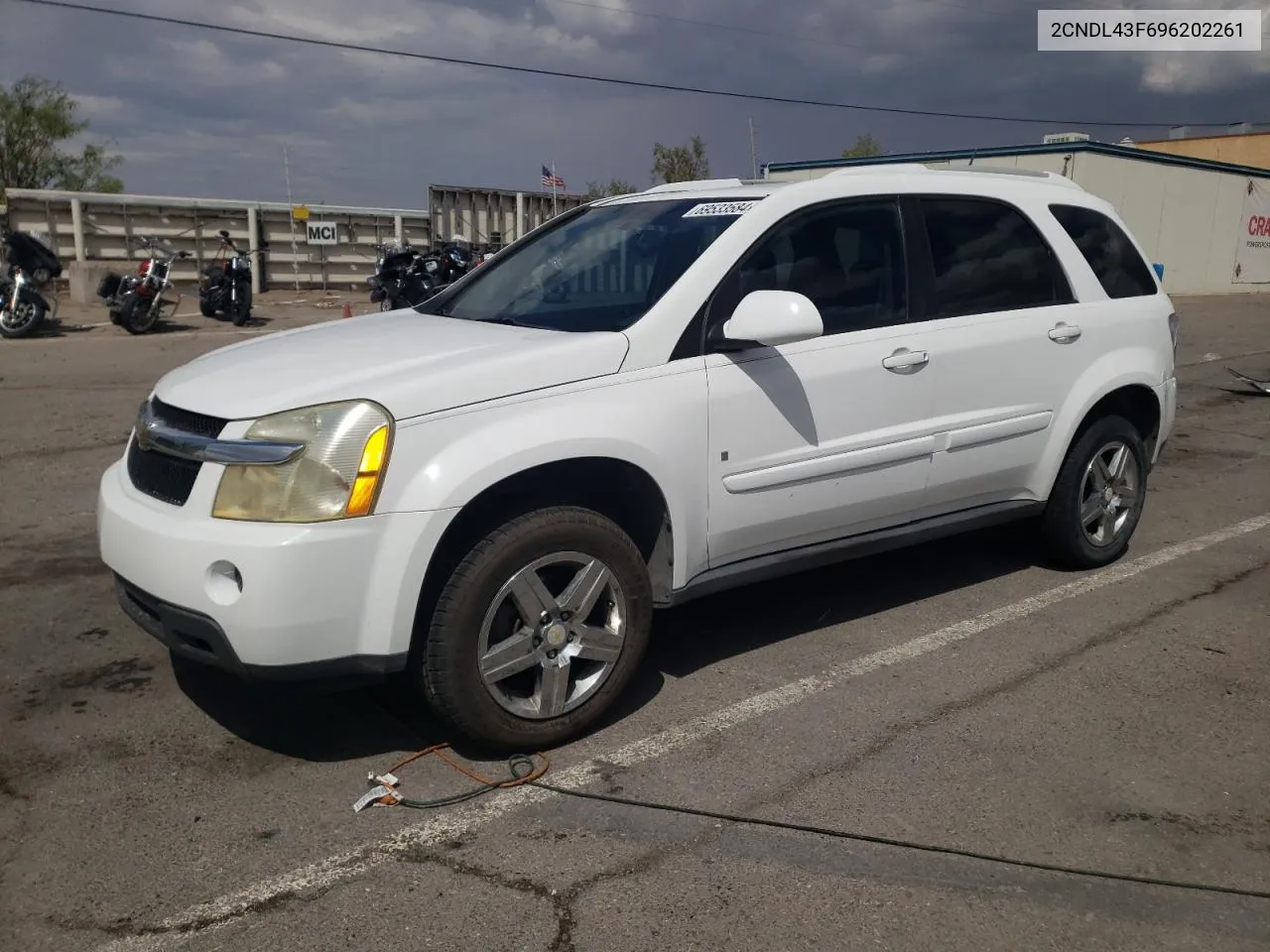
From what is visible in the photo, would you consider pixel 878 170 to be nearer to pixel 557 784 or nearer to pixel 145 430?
pixel 557 784

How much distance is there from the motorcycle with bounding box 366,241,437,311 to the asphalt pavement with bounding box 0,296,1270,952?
11894mm

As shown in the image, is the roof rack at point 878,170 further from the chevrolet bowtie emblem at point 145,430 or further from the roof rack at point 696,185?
the chevrolet bowtie emblem at point 145,430

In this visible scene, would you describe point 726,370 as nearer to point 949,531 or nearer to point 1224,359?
point 949,531

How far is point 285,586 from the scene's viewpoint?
321 centimetres

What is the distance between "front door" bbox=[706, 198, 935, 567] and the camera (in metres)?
4.07

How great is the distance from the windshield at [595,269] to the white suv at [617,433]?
0.06 feet

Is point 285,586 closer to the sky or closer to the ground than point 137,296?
closer to the ground

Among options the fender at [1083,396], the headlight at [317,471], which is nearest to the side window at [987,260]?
the fender at [1083,396]

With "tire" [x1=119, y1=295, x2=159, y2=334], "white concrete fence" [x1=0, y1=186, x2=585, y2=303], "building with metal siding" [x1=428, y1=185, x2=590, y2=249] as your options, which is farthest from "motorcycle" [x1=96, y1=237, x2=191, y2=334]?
"building with metal siding" [x1=428, y1=185, x2=590, y2=249]

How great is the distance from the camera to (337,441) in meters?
3.32

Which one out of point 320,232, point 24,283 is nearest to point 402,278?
point 24,283

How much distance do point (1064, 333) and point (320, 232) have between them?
2094 centimetres

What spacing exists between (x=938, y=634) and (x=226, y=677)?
9.58ft

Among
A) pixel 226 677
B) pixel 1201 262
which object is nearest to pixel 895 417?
pixel 226 677
